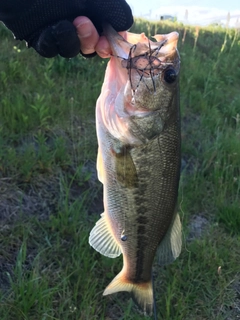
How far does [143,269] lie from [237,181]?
1.87 m

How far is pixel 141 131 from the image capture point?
1.87 meters

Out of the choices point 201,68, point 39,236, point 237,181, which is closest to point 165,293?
point 39,236

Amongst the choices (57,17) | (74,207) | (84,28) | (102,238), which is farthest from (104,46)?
(74,207)

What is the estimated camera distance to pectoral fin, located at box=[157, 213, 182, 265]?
81.8 inches

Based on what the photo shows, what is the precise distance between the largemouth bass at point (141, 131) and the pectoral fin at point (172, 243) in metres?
0.05

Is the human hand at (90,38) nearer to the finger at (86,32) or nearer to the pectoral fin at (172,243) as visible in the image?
the finger at (86,32)

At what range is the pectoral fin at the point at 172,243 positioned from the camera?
2078mm

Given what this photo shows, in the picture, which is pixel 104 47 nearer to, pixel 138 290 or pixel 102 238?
pixel 102 238

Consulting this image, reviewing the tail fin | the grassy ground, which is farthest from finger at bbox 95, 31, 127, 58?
the grassy ground

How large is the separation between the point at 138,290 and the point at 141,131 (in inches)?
31.5

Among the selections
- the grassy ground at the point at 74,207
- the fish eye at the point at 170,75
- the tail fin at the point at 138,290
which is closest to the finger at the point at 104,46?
the fish eye at the point at 170,75

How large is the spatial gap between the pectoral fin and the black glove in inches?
35.7

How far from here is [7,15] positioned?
1.80m

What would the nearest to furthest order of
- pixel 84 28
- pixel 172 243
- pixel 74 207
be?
1. pixel 84 28
2. pixel 172 243
3. pixel 74 207
